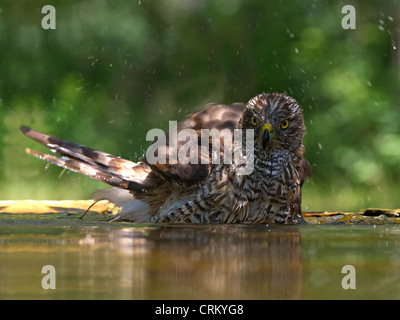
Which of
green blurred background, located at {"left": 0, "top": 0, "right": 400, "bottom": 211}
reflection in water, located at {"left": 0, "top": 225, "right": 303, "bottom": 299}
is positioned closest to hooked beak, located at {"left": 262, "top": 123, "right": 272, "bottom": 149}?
reflection in water, located at {"left": 0, "top": 225, "right": 303, "bottom": 299}

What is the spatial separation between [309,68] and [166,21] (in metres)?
1.84

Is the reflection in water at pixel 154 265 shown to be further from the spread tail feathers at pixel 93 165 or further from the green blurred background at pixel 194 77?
the green blurred background at pixel 194 77

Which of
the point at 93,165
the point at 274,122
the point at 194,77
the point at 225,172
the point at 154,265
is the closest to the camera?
the point at 154,265

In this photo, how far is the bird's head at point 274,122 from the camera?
14.7 ft

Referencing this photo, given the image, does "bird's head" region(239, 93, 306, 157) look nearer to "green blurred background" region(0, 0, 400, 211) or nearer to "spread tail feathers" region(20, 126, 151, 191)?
"spread tail feathers" region(20, 126, 151, 191)

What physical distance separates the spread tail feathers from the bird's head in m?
0.88

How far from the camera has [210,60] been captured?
26.3ft

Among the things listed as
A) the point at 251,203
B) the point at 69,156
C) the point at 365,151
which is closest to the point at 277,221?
the point at 251,203

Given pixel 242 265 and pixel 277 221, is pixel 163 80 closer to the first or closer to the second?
pixel 277 221

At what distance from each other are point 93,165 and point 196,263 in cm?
285

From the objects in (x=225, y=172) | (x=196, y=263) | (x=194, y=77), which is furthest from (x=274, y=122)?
(x=194, y=77)

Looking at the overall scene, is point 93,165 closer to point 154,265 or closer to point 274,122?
point 274,122

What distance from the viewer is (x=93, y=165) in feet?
16.0

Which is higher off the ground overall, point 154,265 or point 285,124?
point 285,124
